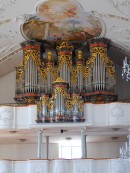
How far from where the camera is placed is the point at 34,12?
2130 cm

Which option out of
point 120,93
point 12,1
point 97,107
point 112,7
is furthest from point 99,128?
point 12,1

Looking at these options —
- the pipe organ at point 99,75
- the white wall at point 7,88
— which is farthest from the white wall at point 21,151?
the pipe organ at point 99,75

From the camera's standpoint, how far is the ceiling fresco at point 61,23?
68.8 ft

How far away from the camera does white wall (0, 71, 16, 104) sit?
1061 inches

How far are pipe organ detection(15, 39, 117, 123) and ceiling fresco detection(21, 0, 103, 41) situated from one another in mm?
480

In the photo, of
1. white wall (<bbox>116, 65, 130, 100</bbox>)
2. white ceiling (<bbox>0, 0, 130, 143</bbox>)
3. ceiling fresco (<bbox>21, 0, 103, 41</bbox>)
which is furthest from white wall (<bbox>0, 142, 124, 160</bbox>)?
ceiling fresco (<bbox>21, 0, 103, 41</bbox>)

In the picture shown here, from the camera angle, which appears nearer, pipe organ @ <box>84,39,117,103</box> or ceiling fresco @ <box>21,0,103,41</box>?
ceiling fresco @ <box>21,0,103,41</box>

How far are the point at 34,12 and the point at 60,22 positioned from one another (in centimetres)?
176

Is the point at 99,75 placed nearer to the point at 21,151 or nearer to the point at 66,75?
the point at 66,75

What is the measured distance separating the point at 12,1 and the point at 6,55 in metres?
5.76

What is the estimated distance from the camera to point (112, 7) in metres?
19.7

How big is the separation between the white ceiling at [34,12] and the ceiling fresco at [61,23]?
1.03ft

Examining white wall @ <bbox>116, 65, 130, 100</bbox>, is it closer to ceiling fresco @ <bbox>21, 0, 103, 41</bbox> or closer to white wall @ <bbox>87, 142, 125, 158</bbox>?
white wall @ <bbox>87, 142, 125, 158</bbox>

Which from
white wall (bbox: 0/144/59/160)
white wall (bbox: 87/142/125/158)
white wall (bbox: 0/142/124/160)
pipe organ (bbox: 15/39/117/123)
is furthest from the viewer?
white wall (bbox: 0/144/59/160)
